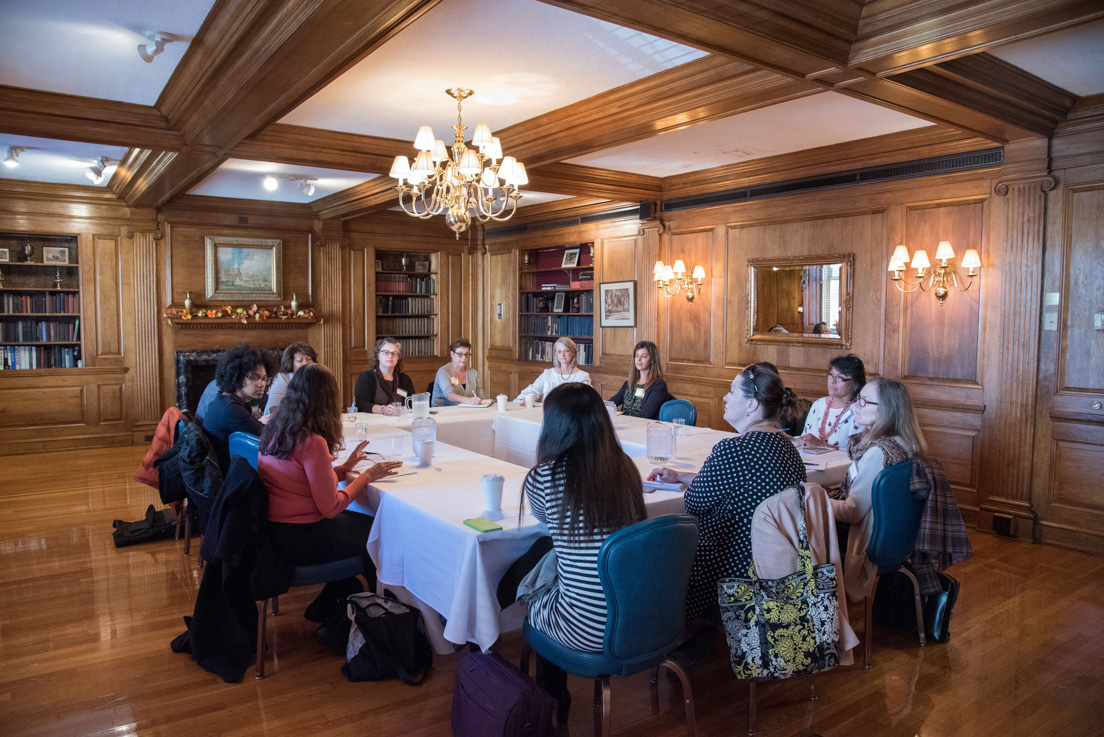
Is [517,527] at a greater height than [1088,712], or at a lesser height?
greater

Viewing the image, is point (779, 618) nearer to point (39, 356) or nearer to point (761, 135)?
point (761, 135)

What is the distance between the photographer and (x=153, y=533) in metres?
5.06

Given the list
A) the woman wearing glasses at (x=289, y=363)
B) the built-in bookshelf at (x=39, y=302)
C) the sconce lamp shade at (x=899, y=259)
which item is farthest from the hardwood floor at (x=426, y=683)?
the built-in bookshelf at (x=39, y=302)

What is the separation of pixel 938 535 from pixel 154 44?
4.62m

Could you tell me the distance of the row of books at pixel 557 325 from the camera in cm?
934

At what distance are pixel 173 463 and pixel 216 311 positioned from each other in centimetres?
511

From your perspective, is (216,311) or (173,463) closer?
(173,463)

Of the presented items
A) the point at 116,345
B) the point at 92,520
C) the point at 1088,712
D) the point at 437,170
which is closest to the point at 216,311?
the point at 116,345

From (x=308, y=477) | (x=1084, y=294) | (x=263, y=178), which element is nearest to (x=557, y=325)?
(x=263, y=178)

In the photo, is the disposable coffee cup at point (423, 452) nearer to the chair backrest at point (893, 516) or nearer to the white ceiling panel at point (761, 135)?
the chair backrest at point (893, 516)

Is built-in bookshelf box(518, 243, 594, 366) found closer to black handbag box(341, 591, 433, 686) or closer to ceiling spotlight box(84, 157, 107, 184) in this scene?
ceiling spotlight box(84, 157, 107, 184)

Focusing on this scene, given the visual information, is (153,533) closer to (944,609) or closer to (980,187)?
(944,609)

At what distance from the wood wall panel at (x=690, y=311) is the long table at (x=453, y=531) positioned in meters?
Result: 3.28

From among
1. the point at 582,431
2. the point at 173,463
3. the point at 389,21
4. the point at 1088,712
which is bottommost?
the point at 1088,712
